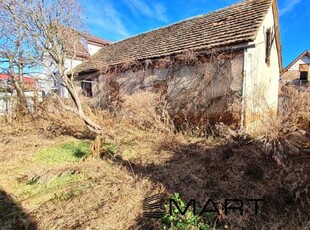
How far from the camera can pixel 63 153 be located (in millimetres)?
6980

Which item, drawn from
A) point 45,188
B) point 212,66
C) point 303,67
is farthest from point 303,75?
point 45,188

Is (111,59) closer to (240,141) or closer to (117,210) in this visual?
(240,141)

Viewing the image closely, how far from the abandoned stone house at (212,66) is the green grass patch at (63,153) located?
4398 millimetres

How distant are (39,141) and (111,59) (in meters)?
7.58

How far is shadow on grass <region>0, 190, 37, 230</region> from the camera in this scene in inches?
138

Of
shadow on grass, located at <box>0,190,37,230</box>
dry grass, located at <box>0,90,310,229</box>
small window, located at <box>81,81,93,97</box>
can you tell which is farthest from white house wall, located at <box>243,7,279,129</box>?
small window, located at <box>81,81,93,97</box>

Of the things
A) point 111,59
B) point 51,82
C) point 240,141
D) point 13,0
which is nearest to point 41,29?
point 13,0

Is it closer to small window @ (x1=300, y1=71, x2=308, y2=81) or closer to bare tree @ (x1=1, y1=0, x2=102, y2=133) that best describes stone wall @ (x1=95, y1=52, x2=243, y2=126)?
bare tree @ (x1=1, y1=0, x2=102, y2=133)

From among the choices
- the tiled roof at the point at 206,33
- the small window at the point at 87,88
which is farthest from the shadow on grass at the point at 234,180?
the small window at the point at 87,88

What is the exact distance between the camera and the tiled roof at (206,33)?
8391 mm

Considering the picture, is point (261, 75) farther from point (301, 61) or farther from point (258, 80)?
point (301, 61)

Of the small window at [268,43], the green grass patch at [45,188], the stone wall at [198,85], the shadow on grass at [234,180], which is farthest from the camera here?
the small window at [268,43]

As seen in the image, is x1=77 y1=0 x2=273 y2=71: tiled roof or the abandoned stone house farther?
x1=77 y1=0 x2=273 y2=71: tiled roof

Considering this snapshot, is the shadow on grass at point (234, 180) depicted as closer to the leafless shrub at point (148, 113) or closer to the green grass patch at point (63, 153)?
the green grass patch at point (63, 153)
